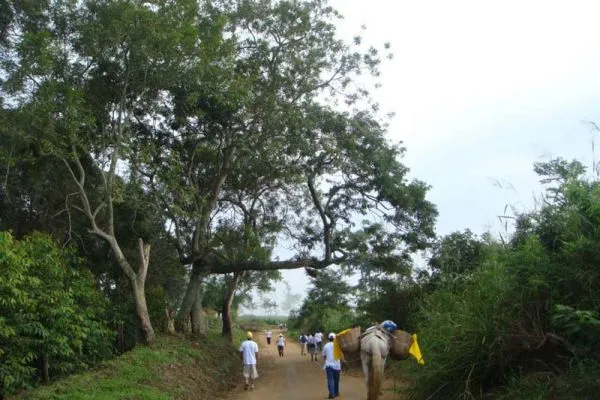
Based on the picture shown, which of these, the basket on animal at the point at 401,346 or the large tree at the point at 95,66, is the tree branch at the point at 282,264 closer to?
the large tree at the point at 95,66

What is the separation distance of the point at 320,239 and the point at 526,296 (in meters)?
14.0

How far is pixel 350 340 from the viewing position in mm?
11336


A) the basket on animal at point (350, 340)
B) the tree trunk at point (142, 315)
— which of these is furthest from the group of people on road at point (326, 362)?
the tree trunk at point (142, 315)

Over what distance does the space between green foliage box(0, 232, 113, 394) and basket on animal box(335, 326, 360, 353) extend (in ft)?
18.4

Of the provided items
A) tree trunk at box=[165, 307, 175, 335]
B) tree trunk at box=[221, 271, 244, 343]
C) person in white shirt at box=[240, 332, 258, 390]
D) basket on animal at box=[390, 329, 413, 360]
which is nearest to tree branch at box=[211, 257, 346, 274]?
tree trunk at box=[165, 307, 175, 335]

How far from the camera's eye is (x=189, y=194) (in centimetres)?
1752

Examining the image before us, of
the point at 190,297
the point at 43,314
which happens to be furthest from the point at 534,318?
the point at 190,297

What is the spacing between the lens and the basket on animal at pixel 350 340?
37.1 feet

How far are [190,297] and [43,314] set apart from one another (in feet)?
31.5

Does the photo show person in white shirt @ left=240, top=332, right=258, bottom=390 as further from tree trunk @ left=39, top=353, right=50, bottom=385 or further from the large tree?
tree trunk @ left=39, top=353, right=50, bottom=385

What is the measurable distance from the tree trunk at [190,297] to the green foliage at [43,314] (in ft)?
17.0

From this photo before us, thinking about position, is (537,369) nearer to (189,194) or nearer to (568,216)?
(568,216)

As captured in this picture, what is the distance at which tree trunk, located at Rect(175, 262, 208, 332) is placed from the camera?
2152 cm

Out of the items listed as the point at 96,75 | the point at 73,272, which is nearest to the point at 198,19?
the point at 96,75
